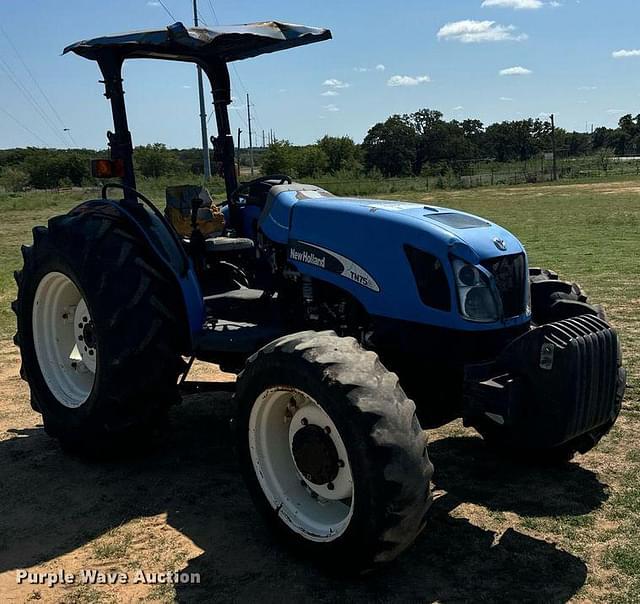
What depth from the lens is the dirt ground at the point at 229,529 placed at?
3.32 meters

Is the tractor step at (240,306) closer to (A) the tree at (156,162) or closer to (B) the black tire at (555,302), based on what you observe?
(B) the black tire at (555,302)

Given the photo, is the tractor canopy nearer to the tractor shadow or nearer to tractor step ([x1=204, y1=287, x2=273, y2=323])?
tractor step ([x1=204, y1=287, x2=273, y2=323])

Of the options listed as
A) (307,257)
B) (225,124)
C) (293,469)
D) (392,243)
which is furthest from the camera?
(225,124)

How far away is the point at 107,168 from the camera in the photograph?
482cm

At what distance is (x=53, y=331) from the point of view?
5.25 meters

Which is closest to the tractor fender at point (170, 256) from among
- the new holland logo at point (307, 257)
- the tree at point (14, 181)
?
the new holland logo at point (307, 257)

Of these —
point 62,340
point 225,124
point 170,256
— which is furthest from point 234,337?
point 225,124

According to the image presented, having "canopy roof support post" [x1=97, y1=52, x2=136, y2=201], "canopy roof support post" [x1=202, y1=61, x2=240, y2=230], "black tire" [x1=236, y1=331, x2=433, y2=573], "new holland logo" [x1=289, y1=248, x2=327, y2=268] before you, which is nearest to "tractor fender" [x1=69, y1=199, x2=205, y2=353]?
"canopy roof support post" [x1=97, y1=52, x2=136, y2=201]

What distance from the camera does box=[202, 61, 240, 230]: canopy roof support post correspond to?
5.57 m

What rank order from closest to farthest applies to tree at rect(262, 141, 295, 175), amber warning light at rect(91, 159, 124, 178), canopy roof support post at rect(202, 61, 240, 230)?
amber warning light at rect(91, 159, 124, 178) → canopy roof support post at rect(202, 61, 240, 230) → tree at rect(262, 141, 295, 175)

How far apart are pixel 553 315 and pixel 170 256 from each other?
228 centimetres

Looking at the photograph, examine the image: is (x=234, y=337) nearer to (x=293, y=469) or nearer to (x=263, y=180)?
(x=293, y=469)

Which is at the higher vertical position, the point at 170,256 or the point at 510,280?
the point at 170,256

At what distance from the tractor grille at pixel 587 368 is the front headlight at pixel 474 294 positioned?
0.34 metres
